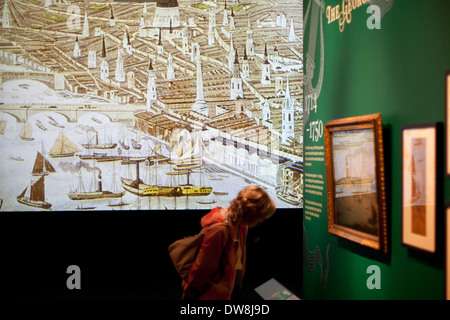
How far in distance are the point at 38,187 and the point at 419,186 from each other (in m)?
6.70

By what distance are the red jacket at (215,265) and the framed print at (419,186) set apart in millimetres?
1026

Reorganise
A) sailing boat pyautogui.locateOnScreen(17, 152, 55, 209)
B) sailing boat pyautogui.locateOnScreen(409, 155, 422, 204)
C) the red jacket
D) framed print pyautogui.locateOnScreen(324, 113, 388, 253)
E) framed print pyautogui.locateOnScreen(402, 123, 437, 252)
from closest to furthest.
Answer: framed print pyautogui.locateOnScreen(402, 123, 437, 252) < sailing boat pyautogui.locateOnScreen(409, 155, 422, 204) < the red jacket < framed print pyautogui.locateOnScreen(324, 113, 388, 253) < sailing boat pyautogui.locateOnScreen(17, 152, 55, 209)

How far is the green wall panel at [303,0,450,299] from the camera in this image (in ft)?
9.55

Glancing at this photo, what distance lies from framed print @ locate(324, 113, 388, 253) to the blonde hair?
83 cm

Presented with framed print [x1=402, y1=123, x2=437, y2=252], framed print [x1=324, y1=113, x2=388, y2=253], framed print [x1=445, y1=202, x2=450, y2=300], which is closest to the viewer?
framed print [x1=445, y1=202, x2=450, y2=300]

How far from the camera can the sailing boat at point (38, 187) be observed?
8.30 m

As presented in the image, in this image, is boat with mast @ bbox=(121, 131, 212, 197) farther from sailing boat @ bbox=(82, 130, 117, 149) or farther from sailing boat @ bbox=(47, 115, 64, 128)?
sailing boat @ bbox=(47, 115, 64, 128)

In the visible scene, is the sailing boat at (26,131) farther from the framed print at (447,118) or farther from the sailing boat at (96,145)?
the framed print at (447,118)

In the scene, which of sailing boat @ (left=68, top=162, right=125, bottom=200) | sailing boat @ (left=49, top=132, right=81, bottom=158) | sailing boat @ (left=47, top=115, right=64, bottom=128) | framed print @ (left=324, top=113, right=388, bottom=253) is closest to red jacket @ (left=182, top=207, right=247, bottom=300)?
framed print @ (left=324, top=113, right=388, bottom=253)

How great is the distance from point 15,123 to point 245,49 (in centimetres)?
385

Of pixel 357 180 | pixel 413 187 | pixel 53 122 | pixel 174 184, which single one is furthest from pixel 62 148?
pixel 413 187

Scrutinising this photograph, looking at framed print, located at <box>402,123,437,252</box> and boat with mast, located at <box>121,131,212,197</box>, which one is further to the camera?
boat with mast, located at <box>121,131,212,197</box>

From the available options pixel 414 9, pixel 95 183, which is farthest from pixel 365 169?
pixel 95 183

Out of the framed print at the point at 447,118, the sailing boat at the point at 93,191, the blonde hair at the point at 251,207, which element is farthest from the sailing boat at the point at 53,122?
the framed print at the point at 447,118
